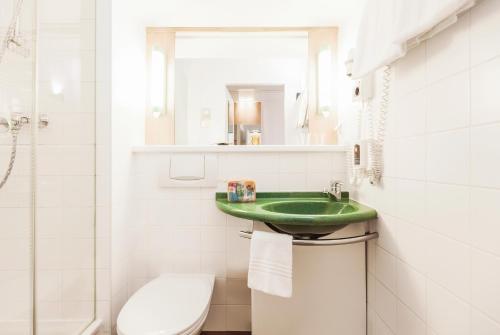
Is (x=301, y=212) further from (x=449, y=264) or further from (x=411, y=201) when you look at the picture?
(x=449, y=264)

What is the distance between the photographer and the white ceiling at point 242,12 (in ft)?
4.92

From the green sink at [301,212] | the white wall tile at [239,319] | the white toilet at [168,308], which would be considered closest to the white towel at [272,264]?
the green sink at [301,212]

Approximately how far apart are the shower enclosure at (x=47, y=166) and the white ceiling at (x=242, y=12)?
0.38m

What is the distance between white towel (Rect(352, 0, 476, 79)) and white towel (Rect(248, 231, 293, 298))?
0.73 meters

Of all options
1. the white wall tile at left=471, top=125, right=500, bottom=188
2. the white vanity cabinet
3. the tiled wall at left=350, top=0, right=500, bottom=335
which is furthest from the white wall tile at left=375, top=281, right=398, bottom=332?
the white wall tile at left=471, top=125, right=500, bottom=188

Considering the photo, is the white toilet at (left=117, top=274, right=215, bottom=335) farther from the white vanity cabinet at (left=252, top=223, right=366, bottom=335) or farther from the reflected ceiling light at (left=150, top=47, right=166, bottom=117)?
the reflected ceiling light at (left=150, top=47, right=166, bottom=117)

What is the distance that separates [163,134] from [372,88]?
125 centimetres

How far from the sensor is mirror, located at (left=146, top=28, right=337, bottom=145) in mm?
1714

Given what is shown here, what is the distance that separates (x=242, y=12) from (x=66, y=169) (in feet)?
4.22

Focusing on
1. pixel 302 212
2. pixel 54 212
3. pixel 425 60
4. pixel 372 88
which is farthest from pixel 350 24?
pixel 54 212

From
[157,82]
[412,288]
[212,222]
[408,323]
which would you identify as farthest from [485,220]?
[157,82]

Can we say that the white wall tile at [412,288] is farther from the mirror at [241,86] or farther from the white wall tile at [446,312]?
the mirror at [241,86]

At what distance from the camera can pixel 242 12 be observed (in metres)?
1.59

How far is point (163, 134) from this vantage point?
1739mm
